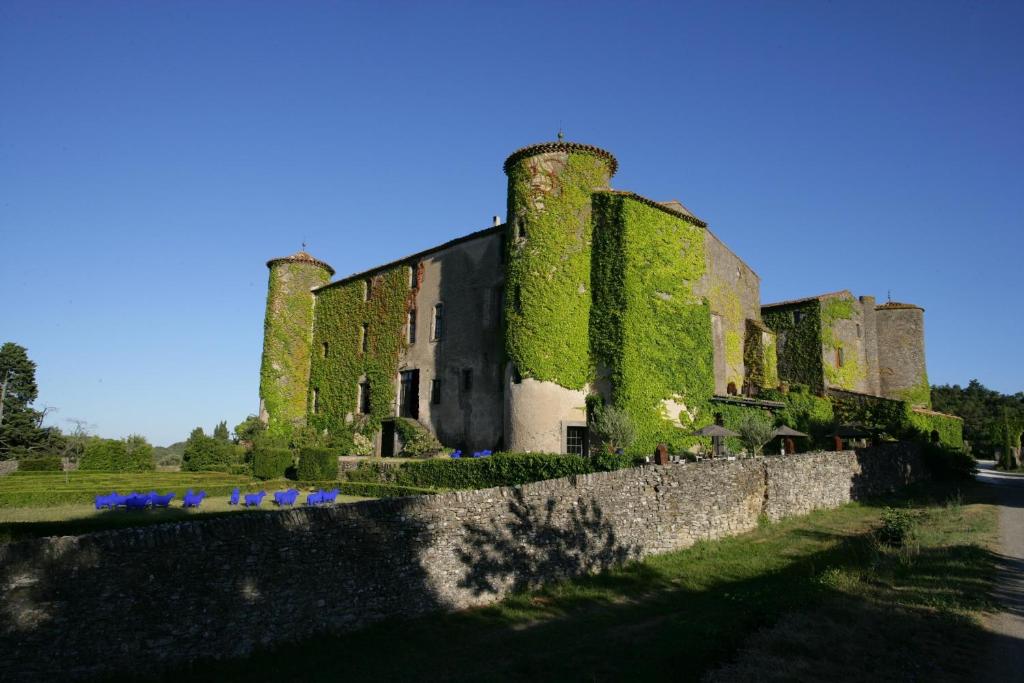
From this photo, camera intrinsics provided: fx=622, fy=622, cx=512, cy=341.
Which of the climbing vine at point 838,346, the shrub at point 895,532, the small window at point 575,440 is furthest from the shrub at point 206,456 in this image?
the climbing vine at point 838,346

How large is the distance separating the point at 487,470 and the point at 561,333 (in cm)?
844

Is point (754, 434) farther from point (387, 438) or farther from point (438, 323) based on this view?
point (387, 438)

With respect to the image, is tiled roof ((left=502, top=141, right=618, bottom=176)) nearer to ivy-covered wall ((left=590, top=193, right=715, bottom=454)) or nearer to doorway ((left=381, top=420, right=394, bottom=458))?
ivy-covered wall ((left=590, top=193, right=715, bottom=454))

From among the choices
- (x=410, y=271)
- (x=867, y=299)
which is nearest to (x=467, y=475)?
(x=410, y=271)

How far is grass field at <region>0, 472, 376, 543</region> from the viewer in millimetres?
12102

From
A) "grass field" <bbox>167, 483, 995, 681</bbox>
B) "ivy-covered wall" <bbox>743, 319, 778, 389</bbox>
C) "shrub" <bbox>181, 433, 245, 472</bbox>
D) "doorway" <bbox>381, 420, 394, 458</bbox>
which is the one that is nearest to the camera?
"grass field" <bbox>167, 483, 995, 681</bbox>

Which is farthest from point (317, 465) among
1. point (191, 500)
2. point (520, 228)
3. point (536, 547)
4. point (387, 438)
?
point (536, 547)

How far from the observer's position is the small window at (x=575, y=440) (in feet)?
89.1

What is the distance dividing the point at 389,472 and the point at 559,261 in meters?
11.8

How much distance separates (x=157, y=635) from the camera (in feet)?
24.2

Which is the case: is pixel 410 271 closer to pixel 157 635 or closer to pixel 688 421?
pixel 688 421

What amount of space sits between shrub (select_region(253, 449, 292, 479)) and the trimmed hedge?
4.17 meters

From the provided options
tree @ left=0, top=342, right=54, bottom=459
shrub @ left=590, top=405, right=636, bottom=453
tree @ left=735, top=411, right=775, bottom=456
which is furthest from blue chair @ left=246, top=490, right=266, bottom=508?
tree @ left=0, top=342, right=54, bottom=459

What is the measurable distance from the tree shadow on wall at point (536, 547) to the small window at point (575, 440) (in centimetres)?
1353
